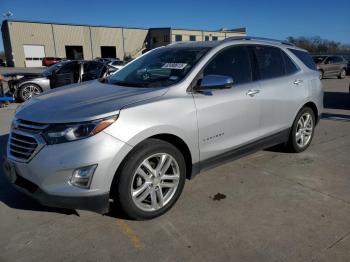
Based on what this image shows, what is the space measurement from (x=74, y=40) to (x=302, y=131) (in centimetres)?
5829

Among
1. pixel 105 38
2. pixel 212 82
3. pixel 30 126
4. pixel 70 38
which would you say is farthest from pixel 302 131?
pixel 105 38

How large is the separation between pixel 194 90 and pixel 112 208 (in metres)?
1.49

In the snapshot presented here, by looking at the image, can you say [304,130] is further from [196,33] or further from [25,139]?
[196,33]

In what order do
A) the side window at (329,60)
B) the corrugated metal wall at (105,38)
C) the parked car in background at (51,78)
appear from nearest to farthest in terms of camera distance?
the parked car in background at (51,78) < the side window at (329,60) < the corrugated metal wall at (105,38)

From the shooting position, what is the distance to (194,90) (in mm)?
3529

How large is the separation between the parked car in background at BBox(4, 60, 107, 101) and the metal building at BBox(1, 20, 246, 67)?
1679 inches

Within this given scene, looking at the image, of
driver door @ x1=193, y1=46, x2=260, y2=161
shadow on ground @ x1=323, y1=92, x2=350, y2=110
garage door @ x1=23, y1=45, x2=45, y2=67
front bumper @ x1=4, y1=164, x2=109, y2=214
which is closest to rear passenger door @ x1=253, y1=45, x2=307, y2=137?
driver door @ x1=193, y1=46, x2=260, y2=161

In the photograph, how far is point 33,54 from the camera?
53531 mm

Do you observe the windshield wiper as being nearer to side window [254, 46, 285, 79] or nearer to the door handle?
the door handle

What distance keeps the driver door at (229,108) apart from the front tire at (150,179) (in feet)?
1.33

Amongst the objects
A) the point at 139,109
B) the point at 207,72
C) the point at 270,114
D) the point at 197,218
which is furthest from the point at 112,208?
the point at 270,114

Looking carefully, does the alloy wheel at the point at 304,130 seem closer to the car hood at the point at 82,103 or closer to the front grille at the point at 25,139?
the car hood at the point at 82,103

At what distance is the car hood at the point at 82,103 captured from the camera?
2.90 metres

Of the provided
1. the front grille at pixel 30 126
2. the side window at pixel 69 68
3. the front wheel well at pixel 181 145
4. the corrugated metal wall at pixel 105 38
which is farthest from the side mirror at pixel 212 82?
the corrugated metal wall at pixel 105 38
